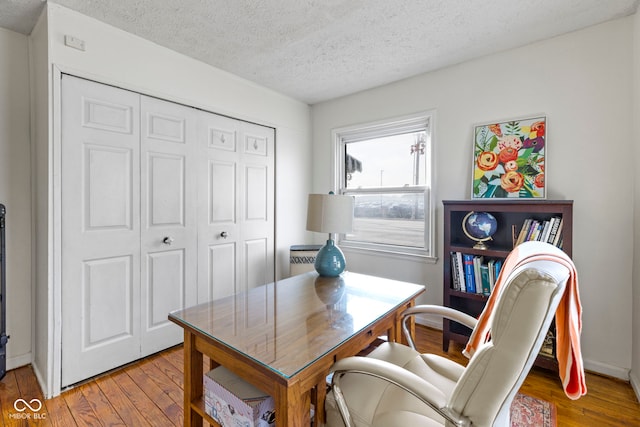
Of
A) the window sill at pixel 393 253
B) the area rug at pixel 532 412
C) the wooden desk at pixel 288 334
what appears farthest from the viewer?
the window sill at pixel 393 253

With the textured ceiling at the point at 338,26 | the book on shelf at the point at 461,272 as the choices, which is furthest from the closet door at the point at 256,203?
the book on shelf at the point at 461,272

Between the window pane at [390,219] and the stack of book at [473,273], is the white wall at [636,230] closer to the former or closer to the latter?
the stack of book at [473,273]

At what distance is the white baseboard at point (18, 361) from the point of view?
2.12m

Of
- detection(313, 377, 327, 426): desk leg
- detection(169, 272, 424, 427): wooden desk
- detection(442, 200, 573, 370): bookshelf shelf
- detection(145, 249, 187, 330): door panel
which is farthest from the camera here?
detection(145, 249, 187, 330): door panel

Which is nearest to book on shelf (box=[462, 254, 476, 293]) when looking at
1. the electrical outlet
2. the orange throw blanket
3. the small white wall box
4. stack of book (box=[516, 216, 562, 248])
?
stack of book (box=[516, 216, 562, 248])

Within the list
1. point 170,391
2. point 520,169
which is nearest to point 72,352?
point 170,391

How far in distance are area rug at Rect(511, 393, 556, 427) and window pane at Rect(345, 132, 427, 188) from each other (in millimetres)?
1843

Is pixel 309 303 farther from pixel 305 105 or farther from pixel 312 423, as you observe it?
pixel 305 105

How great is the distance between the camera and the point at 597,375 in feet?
6.84

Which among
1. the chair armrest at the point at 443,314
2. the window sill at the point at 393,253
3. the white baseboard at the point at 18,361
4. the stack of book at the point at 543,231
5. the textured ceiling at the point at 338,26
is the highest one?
the textured ceiling at the point at 338,26

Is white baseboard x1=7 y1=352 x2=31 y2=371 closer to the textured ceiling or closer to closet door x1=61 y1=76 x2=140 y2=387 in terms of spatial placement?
closet door x1=61 y1=76 x2=140 y2=387

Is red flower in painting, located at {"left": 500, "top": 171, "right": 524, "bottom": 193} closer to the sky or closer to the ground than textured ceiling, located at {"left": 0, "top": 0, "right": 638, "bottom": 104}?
closer to the ground

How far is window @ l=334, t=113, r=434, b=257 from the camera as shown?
2.95 m

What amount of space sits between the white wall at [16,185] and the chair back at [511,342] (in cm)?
282
